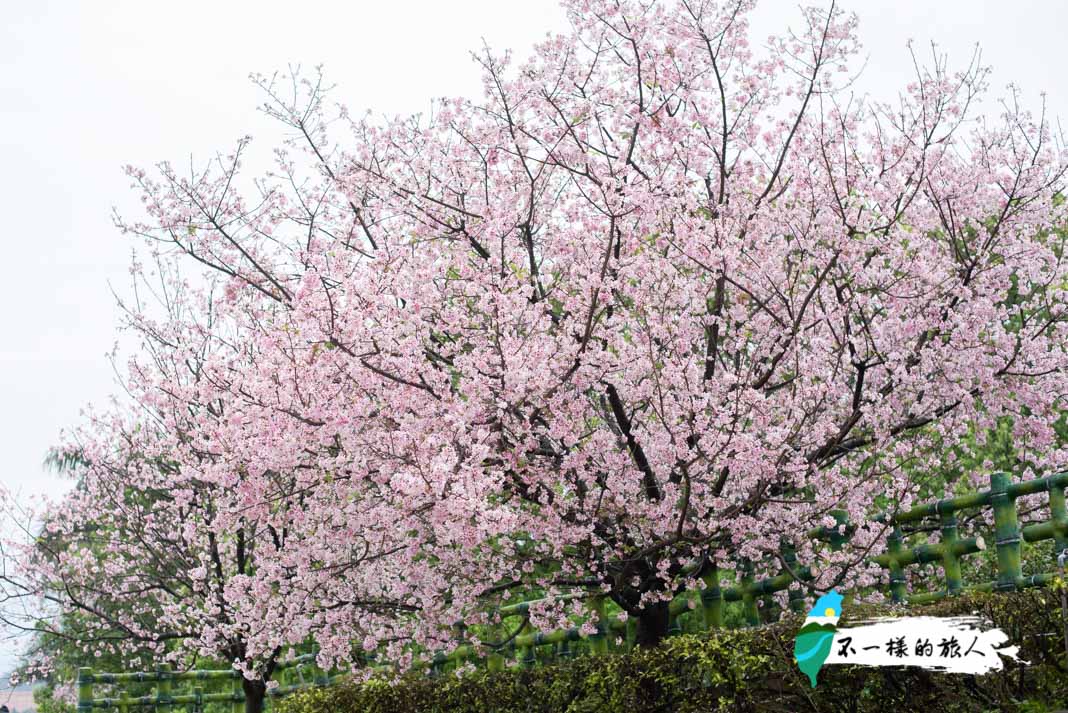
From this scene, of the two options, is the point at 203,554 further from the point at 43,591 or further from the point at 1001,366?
the point at 1001,366

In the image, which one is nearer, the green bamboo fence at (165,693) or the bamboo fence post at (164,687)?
the green bamboo fence at (165,693)

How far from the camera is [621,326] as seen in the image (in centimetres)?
822

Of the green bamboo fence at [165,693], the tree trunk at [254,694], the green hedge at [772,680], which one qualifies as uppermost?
the green bamboo fence at [165,693]

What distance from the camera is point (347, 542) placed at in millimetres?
8211

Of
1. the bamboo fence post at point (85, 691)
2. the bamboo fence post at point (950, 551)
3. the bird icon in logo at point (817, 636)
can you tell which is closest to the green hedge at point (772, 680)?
the bird icon in logo at point (817, 636)

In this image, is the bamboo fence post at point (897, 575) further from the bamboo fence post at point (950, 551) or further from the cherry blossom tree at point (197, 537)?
the cherry blossom tree at point (197, 537)

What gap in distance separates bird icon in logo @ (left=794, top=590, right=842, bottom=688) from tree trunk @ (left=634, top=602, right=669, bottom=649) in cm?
403

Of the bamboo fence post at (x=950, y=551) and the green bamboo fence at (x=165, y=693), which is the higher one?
the green bamboo fence at (x=165, y=693)

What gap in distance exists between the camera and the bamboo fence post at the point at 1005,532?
255 inches

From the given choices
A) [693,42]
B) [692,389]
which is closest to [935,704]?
[692,389]

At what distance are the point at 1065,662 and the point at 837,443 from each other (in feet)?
13.2

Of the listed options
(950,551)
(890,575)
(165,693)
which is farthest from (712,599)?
(165,693)

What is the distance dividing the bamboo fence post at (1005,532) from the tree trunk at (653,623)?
2.75 meters

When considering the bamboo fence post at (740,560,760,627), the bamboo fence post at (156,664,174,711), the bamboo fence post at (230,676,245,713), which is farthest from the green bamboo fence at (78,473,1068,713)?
the bamboo fence post at (156,664,174,711)
